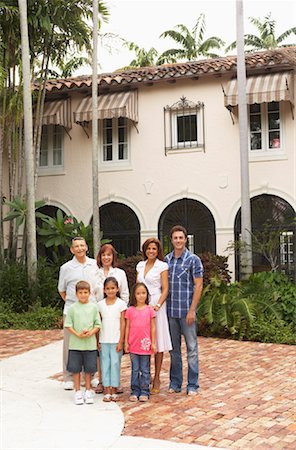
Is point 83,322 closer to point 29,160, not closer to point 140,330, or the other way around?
point 140,330

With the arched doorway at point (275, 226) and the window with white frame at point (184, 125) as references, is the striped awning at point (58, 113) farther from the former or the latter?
the arched doorway at point (275, 226)

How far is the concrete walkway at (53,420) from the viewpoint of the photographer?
4.82 metres

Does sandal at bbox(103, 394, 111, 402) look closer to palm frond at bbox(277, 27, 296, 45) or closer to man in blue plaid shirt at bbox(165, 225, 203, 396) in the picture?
man in blue plaid shirt at bbox(165, 225, 203, 396)

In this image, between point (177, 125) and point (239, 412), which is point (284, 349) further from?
point (177, 125)

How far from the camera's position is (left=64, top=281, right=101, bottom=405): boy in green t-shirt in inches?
243

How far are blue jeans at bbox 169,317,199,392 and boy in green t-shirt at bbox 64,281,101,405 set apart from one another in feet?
2.81

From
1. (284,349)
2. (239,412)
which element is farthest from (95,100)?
(239,412)

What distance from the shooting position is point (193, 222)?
52.9ft

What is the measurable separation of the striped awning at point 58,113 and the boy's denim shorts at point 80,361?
11.2m

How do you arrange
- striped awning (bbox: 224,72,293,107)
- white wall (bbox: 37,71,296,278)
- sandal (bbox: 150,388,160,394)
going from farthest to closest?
1. white wall (bbox: 37,71,296,278)
2. striped awning (bbox: 224,72,293,107)
3. sandal (bbox: 150,388,160,394)

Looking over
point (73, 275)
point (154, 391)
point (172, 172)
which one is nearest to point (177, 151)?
point (172, 172)

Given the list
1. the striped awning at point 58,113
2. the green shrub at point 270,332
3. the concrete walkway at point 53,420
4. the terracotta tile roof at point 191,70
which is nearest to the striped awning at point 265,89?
the terracotta tile roof at point 191,70

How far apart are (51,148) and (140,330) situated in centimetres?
1209

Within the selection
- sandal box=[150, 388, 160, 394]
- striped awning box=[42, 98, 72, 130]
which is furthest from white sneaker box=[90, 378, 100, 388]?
striped awning box=[42, 98, 72, 130]
